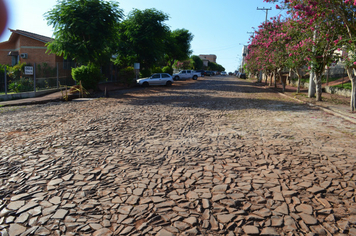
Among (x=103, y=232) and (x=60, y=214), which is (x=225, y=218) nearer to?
(x=103, y=232)

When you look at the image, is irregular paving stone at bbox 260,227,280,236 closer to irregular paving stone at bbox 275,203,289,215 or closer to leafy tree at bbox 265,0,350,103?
irregular paving stone at bbox 275,203,289,215

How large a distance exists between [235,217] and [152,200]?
1.14 metres

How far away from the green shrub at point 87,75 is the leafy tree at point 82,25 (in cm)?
116

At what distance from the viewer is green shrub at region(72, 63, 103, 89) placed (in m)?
22.4

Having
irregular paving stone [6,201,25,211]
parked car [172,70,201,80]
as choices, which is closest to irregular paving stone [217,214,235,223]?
irregular paving stone [6,201,25,211]

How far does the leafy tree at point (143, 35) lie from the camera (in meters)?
33.1

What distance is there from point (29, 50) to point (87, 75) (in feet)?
49.6

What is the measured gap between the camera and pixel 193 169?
5250mm

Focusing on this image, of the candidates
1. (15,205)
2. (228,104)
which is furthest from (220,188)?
(228,104)

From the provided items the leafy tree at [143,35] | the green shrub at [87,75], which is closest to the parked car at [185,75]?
the leafy tree at [143,35]

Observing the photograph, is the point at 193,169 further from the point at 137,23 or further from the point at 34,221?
the point at 137,23

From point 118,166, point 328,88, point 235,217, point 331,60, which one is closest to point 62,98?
point 118,166

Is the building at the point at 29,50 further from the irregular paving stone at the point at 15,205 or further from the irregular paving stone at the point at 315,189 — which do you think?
the irregular paving stone at the point at 315,189

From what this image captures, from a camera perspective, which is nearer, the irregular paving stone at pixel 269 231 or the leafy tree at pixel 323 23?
the irregular paving stone at pixel 269 231
